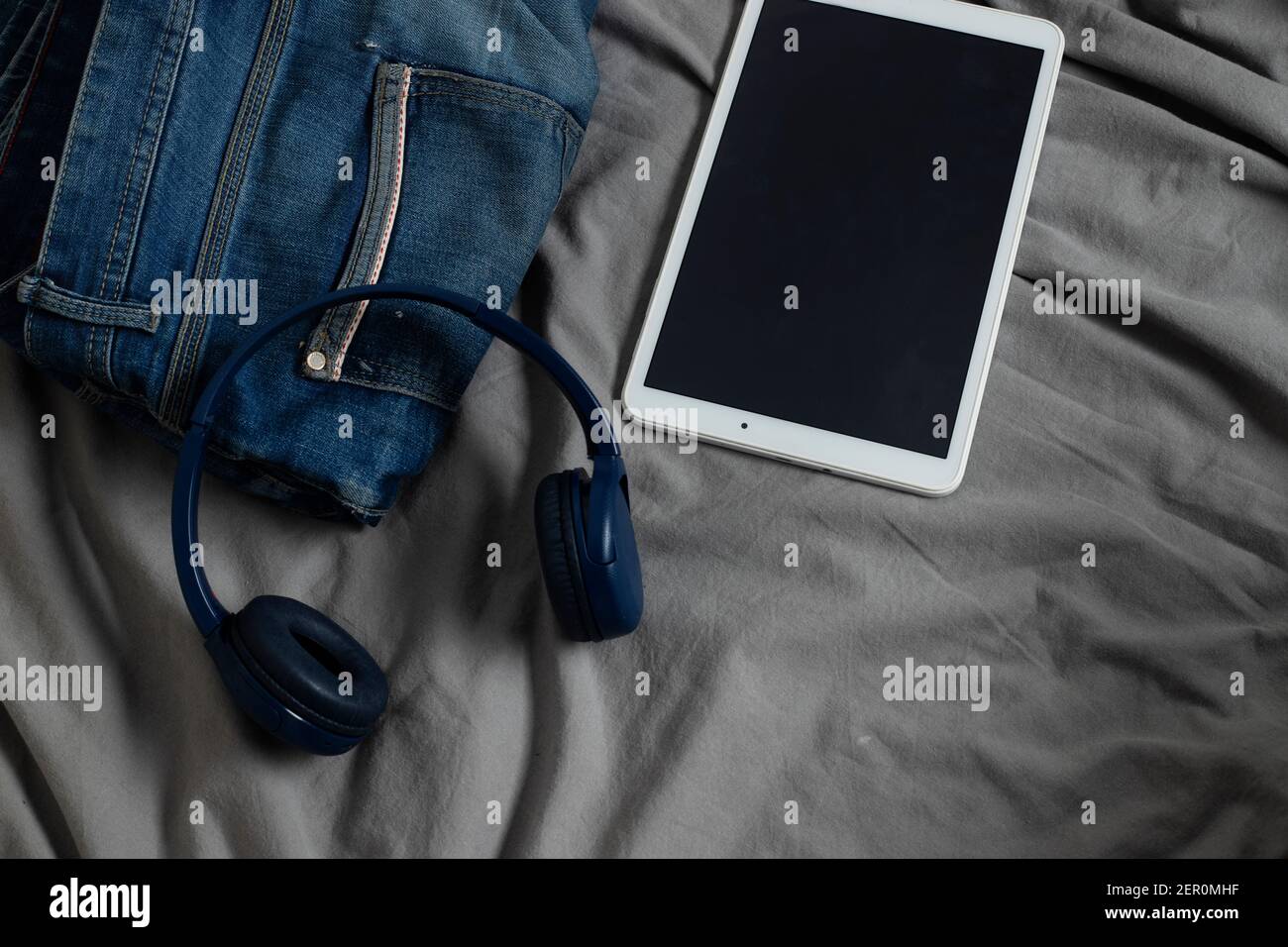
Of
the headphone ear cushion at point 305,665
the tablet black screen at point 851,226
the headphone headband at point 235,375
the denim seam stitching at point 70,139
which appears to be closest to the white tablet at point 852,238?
the tablet black screen at point 851,226

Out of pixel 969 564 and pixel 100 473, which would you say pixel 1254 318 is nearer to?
pixel 969 564

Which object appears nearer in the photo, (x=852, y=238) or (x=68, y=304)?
(x=68, y=304)

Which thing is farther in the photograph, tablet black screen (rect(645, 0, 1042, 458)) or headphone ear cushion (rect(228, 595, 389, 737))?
tablet black screen (rect(645, 0, 1042, 458))

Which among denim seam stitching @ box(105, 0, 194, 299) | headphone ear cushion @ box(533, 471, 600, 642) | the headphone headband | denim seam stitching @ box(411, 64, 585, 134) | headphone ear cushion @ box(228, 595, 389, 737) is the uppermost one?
denim seam stitching @ box(411, 64, 585, 134)

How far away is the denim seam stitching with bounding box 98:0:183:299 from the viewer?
2.08ft

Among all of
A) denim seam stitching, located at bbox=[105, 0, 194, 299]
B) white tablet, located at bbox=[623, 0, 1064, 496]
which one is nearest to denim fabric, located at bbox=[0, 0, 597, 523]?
denim seam stitching, located at bbox=[105, 0, 194, 299]

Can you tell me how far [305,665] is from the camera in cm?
58

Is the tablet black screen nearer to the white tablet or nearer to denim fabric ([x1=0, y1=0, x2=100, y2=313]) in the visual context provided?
the white tablet

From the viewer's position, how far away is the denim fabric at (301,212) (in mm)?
637

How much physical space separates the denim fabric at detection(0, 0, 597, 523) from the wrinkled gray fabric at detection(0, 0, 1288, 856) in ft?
0.18

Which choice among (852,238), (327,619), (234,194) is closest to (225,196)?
(234,194)

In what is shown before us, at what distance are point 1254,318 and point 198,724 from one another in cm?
71

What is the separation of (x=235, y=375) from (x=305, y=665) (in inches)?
7.0

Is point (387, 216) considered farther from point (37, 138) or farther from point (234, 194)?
point (37, 138)
